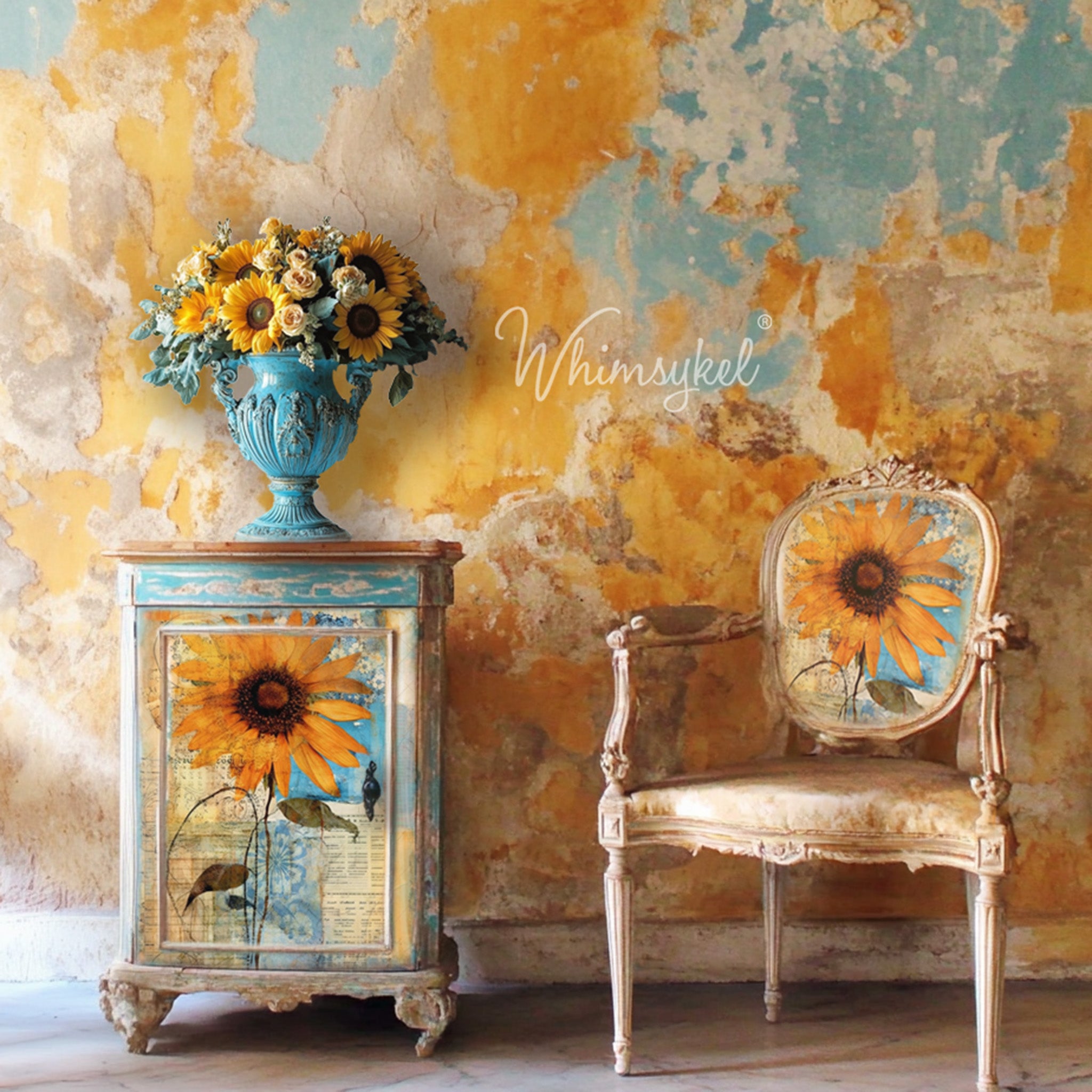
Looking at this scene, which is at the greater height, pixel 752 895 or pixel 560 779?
pixel 560 779

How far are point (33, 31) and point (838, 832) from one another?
265 cm

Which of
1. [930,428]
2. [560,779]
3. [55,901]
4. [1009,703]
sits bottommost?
[55,901]

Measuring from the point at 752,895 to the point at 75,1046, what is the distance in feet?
5.12

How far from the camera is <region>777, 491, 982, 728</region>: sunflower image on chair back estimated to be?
8.57ft

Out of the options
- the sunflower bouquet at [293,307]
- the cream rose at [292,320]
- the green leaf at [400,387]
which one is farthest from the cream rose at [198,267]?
the green leaf at [400,387]

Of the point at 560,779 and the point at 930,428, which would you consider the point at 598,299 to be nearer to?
the point at 930,428

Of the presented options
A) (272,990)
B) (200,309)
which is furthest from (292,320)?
(272,990)

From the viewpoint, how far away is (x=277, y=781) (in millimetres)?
2459

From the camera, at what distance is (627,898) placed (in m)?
2.37

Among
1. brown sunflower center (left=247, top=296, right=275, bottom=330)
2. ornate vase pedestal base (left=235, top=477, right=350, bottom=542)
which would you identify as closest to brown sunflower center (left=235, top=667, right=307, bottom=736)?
ornate vase pedestal base (left=235, top=477, right=350, bottom=542)

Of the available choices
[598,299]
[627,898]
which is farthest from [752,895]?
[598,299]

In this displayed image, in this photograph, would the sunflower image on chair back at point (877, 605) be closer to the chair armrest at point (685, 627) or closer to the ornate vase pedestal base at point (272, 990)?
the chair armrest at point (685, 627)

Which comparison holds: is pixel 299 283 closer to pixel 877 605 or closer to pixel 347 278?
pixel 347 278

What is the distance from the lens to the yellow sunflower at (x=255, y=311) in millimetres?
2572
